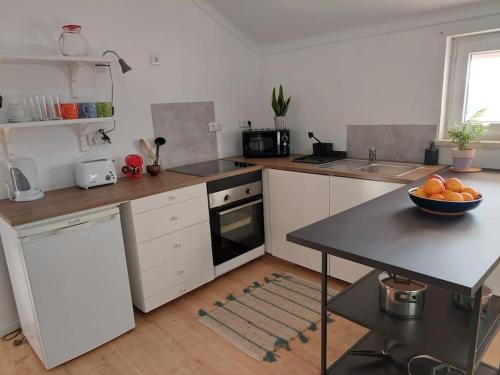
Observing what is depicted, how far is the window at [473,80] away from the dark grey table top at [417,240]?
3.03 feet

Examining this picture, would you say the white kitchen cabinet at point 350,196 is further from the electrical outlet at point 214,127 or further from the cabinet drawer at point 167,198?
the electrical outlet at point 214,127

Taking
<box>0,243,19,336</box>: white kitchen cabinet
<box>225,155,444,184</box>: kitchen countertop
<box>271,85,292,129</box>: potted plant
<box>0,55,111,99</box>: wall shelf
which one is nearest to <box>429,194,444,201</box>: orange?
<box>225,155,444,184</box>: kitchen countertop

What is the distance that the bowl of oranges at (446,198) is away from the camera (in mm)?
1460

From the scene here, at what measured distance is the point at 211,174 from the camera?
2629mm

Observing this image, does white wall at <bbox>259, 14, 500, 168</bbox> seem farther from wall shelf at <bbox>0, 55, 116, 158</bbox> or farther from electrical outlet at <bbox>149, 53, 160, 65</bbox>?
wall shelf at <bbox>0, 55, 116, 158</bbox>

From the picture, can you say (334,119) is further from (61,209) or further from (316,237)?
(61,209)

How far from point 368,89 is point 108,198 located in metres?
2.09

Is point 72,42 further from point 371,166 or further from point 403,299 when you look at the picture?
point 403,299

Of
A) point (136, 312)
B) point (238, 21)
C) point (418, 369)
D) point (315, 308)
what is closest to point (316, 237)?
point (418, 369)

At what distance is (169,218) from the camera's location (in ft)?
7.84

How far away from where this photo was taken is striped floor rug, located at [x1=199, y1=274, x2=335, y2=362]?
2.13 meters

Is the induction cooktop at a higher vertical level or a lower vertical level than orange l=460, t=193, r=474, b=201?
lower

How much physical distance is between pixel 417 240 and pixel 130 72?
2.29m

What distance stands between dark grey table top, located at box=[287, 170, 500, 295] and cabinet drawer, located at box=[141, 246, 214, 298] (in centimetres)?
131
